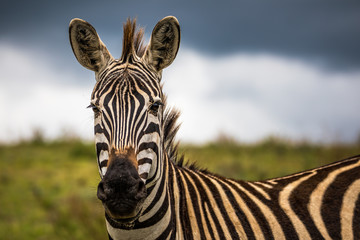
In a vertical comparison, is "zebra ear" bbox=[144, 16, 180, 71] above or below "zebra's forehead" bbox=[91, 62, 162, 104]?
Answer: above

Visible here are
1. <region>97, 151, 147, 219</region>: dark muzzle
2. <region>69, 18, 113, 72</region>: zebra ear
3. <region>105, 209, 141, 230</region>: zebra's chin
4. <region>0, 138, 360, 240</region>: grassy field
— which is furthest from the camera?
<region>0, 138, 360, 240</region>: grassy field

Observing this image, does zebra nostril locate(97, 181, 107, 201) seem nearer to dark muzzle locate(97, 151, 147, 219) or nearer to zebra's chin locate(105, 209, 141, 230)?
dark muzzle locate(97, 151, 147, 219)

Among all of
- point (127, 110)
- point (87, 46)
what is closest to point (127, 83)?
point (127, 110)

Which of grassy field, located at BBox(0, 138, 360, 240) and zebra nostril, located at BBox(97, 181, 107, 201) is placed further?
grassy field, located at BBox(0, 138, 360, 240)

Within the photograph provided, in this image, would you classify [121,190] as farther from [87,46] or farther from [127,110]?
[87,46]

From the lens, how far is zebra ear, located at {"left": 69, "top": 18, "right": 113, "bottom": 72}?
11.9 ft

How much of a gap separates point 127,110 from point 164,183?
770mm

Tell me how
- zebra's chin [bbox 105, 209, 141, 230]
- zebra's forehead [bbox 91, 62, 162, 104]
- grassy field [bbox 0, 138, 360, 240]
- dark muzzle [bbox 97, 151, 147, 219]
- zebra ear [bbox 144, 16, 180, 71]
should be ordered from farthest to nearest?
grassy field [bbox 0, 138, 360, 240] < zebra ear [bbox 144, 16, 180, 71] < zebra's forehead [bbox 91, 62, 162, 104] < zebra's chin [bbox 105, 209, 141, 230] < dark muzzle [bbox 97, 151, 147, 219]

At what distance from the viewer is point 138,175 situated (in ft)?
9.01

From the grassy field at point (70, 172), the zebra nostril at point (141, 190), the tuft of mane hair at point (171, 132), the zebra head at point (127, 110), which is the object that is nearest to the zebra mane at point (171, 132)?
the tuft of mane hair at point (171, 132)

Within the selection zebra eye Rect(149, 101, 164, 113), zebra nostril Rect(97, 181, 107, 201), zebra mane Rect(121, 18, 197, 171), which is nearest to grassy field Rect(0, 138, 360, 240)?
zebra mane Rect(121, 18, 197, 171)

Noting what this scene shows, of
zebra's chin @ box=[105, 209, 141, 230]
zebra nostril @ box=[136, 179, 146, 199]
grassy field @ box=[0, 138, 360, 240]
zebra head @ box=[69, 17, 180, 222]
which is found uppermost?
zebra head @ box=[69, 17, 180, 222]

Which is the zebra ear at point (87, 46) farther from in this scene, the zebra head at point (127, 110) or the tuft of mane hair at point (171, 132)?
the tuft of mane hair at point (171, 132)

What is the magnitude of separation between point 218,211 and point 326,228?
1.09 metres
